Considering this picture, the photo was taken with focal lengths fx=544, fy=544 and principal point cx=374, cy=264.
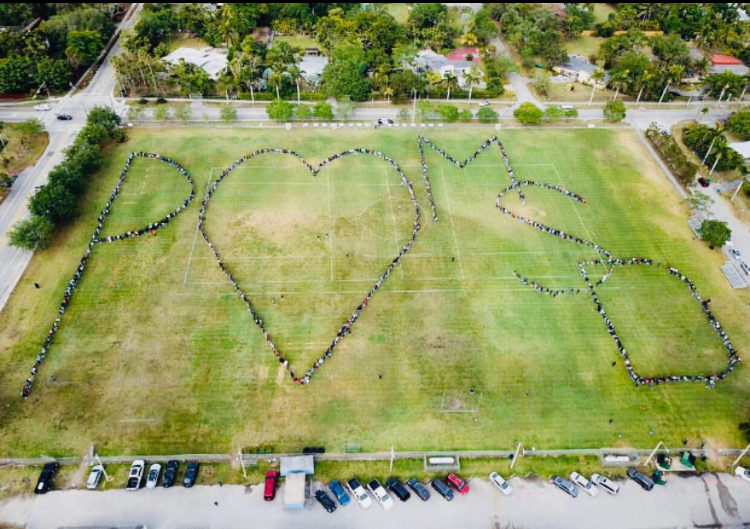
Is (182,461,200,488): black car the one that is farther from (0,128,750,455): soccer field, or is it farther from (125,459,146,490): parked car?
(125,459,146,490): parked car

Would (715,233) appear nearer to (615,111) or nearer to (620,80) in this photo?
(615,111)

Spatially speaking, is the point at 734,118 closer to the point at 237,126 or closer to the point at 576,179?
the point at 576,179

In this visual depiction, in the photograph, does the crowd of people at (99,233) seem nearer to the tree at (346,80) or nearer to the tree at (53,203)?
the tree at (53,203)

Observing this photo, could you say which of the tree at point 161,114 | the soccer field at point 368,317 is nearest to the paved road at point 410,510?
the soccer field at point 368,317

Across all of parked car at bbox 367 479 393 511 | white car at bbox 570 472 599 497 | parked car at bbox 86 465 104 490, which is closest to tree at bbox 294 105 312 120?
parked car at bbox 86 465 104 490

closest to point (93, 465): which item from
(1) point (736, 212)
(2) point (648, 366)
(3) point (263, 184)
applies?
(3) point (263, 184)

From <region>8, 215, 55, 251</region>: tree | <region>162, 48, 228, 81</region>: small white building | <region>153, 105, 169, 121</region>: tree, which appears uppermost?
<region>162, 48, 228, 81</region>: small white building
